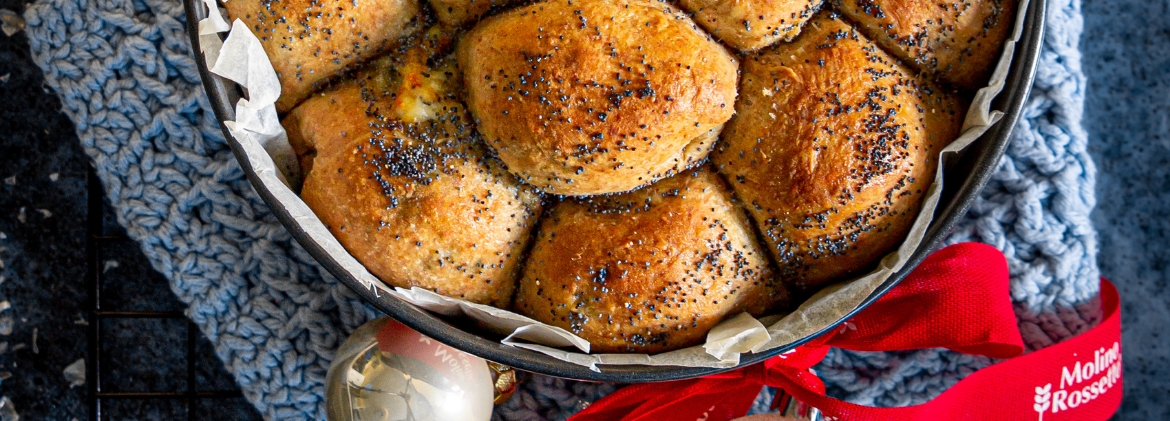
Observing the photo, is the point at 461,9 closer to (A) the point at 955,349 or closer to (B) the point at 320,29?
(B) the point at 320,29

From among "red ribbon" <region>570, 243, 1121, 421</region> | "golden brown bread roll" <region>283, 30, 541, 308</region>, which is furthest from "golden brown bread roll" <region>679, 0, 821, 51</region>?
"red ribbon" <region>570, 243, 1121, 421</region>

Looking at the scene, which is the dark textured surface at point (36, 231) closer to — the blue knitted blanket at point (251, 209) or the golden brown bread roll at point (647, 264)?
the blue knitted blanket at point (251, 209)

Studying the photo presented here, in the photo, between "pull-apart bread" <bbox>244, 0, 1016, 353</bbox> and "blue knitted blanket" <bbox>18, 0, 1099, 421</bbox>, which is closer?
"pull-apart bread" <bbox>244, 0, 1016, 353</bbox>

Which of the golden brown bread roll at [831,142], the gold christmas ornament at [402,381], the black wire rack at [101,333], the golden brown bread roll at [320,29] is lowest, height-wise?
the black wire rack at [101,333]

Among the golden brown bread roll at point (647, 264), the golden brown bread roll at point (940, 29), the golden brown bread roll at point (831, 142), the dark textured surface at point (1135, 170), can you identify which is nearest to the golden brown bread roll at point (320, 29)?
the golden brown bread roll at point (647, 264)

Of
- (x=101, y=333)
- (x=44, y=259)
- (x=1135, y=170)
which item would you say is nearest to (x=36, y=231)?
(x=44, y=259)

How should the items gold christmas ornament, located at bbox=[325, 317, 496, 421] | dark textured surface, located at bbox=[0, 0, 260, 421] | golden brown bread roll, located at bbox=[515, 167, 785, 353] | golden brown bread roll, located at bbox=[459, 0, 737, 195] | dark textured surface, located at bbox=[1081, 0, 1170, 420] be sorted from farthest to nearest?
dark textured surface, located at bbox=[1081, 0, 1170, 420], dark textured surface, located at bbox=[0, 0, 260, 421], gold christmas ornament, located at bbox=[325, 317, 496, 421], golden brown bread roll, located at bbox=[515, 167, 785, 353], golden brown bread roll, located at bbox=[459, 0, 737, 195]

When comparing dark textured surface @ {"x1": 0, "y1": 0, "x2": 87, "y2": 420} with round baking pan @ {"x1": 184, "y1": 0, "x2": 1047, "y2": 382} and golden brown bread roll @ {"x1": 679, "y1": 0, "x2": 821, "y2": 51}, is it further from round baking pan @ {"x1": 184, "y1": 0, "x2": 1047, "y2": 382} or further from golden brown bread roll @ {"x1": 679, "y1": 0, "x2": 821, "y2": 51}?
golden brown bread roll @ {"x1": 679, "y1": 0, "x2": 821, "y2": 51}
